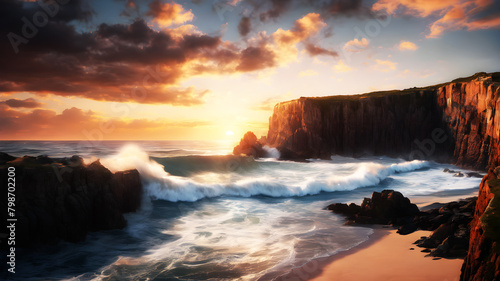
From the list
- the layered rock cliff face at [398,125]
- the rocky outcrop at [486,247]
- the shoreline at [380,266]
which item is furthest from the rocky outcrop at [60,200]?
the layered rock cliff face at [398,125]

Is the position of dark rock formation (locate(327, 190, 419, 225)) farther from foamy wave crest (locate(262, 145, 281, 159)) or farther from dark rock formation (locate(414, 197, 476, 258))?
foamy wave crest (locate(262, 145, 281, 159))

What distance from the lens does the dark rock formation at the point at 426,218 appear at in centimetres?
744

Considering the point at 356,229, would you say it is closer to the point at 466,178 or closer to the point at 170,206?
the point at 170,206

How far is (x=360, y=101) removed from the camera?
53.6 m

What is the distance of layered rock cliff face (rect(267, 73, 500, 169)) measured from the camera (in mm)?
34125

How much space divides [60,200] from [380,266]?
35.6ft

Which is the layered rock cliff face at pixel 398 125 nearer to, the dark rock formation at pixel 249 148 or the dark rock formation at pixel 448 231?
the dark rock formation at pixel 249 148

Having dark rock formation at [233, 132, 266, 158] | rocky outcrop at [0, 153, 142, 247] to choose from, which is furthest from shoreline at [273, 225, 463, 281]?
dark rock formation at [233, 132, 266, 158]

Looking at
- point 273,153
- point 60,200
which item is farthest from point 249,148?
point 60,200

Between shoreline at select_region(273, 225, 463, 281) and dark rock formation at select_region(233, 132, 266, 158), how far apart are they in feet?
137

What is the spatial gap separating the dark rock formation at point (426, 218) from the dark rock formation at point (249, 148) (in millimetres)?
36073

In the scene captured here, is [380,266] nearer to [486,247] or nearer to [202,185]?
[486,247]

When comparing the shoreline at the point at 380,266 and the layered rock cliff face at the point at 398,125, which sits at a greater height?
the layered rock cliff face at the point at 398,125

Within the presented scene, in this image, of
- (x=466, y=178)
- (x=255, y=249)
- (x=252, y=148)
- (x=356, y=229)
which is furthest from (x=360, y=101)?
(x=255, y=249)
